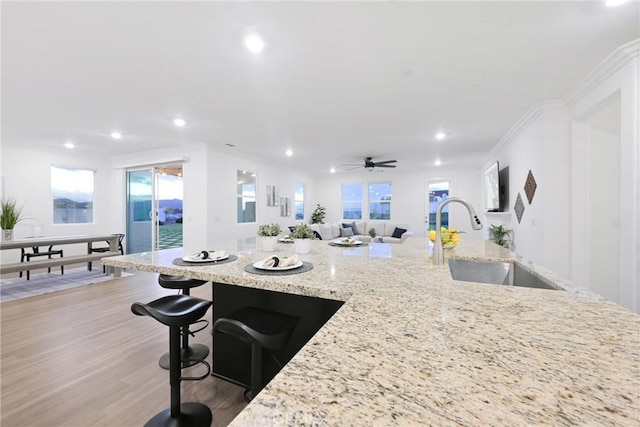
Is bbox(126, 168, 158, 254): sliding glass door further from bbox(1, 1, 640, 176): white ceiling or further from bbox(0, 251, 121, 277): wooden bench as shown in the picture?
bbox(1, 1, 640, 176): white ceiling

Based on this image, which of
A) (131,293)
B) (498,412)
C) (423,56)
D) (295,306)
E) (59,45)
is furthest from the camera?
(131,293)

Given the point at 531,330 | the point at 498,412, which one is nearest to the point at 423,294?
the point at 531,330

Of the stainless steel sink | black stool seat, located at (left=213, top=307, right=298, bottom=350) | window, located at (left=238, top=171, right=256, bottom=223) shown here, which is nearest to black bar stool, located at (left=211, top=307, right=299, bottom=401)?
black stool seat, located at (left=213, top=307, right=298, bottom=350)

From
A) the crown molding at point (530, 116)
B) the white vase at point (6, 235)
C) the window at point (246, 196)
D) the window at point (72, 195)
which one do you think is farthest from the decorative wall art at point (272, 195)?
the crown molding at point (530, 116)

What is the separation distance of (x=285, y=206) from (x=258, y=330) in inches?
273

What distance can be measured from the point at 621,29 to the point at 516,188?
8.91ft

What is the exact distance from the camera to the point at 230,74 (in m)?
2.62

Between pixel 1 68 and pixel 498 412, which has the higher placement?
pixel 1 68

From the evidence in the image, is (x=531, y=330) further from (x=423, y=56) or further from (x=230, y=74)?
(x=230, y=74)

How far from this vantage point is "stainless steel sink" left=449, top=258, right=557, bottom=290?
1.63 meters

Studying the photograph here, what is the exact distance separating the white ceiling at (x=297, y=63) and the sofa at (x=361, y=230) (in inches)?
135

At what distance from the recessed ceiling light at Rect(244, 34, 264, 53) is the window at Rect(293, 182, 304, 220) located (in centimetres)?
655

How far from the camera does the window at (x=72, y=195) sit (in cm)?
587

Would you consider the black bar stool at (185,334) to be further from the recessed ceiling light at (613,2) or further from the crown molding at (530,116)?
the crown molding at (530,116)
